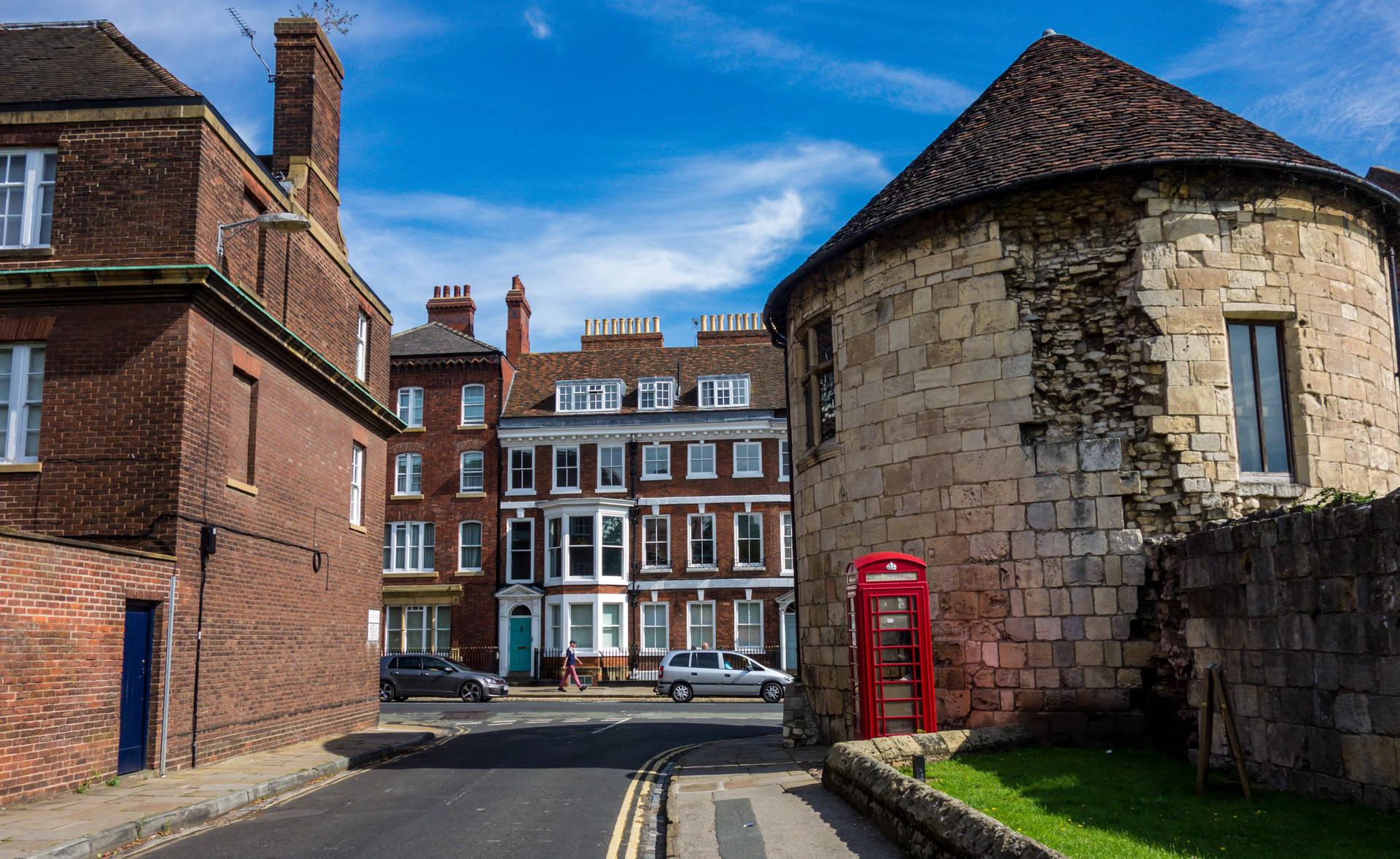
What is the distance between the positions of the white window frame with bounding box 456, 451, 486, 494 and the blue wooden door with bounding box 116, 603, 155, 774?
28.1 meters

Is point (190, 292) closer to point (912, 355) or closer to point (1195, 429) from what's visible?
point (912, 355)

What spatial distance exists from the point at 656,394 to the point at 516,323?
7.48m

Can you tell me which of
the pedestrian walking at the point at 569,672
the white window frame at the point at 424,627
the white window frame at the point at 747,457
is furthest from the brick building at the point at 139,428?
the white window frame at the point at 747,457

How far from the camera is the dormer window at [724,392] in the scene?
4112cm

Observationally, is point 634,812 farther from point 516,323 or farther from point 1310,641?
point 516,323

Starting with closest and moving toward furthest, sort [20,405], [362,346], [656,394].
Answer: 1. [20,405]
2. [362,346]
3. [656,394]

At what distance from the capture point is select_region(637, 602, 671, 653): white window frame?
127 feet

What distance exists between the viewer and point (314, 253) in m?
18.7

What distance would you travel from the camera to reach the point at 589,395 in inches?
1655

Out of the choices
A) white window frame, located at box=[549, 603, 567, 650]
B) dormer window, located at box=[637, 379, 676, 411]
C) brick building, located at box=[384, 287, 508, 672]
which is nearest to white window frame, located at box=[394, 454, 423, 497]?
brick building, located at box=[384, 287, 508, 672]

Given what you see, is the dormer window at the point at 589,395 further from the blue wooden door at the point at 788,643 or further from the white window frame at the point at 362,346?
the white window frame at the point at 362,346

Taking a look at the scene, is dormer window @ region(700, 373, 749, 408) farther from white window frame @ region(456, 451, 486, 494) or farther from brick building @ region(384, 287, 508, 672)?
white window frame @ region(456, 451, 486, 494)

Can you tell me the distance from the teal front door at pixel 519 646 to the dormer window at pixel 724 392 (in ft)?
36.0

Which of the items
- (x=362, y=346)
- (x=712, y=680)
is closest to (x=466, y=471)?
(x=712, y=680)
